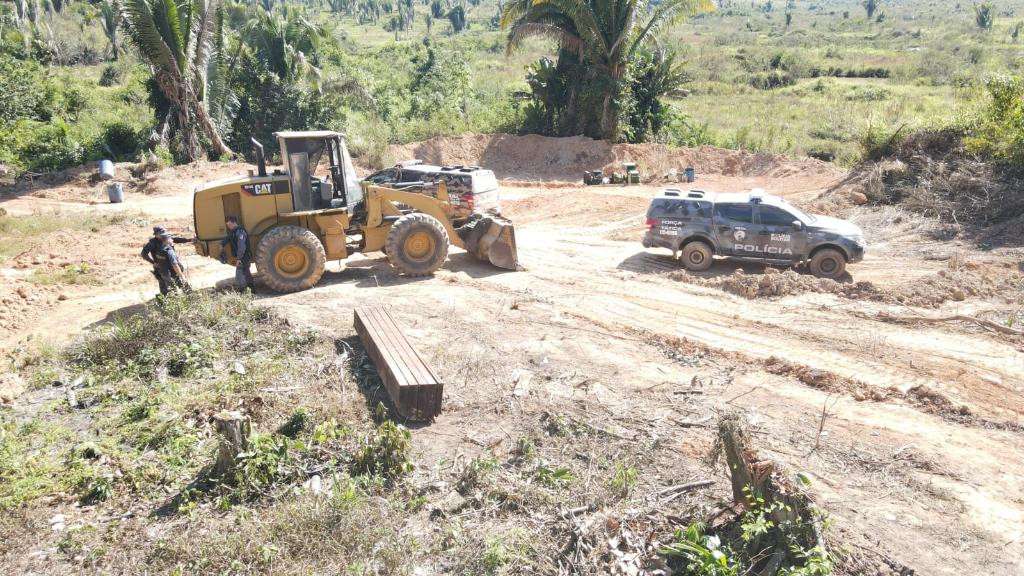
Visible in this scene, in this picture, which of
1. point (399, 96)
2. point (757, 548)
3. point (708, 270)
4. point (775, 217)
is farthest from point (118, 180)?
point (757, 548)

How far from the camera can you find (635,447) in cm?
685

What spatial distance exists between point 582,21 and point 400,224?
17.2 metres

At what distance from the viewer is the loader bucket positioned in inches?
555

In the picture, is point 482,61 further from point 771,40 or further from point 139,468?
point 139,468

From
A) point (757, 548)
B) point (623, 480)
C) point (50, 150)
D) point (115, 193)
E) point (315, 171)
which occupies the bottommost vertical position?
point (757, 548)

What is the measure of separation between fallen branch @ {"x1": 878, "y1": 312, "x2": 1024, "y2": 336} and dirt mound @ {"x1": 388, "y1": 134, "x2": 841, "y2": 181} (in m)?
15.5

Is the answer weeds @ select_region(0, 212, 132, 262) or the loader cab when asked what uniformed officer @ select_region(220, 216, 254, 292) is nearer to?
the loader cab

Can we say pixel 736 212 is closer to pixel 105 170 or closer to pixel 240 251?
pixel 240 251

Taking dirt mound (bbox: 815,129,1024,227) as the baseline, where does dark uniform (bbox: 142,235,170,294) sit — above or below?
below

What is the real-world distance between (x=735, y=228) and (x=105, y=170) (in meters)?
22.0

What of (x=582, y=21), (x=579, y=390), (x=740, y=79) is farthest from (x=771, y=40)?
(x=579, y=390)

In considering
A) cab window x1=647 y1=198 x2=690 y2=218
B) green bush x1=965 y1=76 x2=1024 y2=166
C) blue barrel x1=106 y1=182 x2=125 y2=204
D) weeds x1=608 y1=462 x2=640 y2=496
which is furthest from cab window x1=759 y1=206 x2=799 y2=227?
blue barrel x1=106 y1=182 x2=125 y2=204

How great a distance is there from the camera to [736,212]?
14242 mm

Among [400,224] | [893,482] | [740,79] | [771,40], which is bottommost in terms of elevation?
[893,482]
